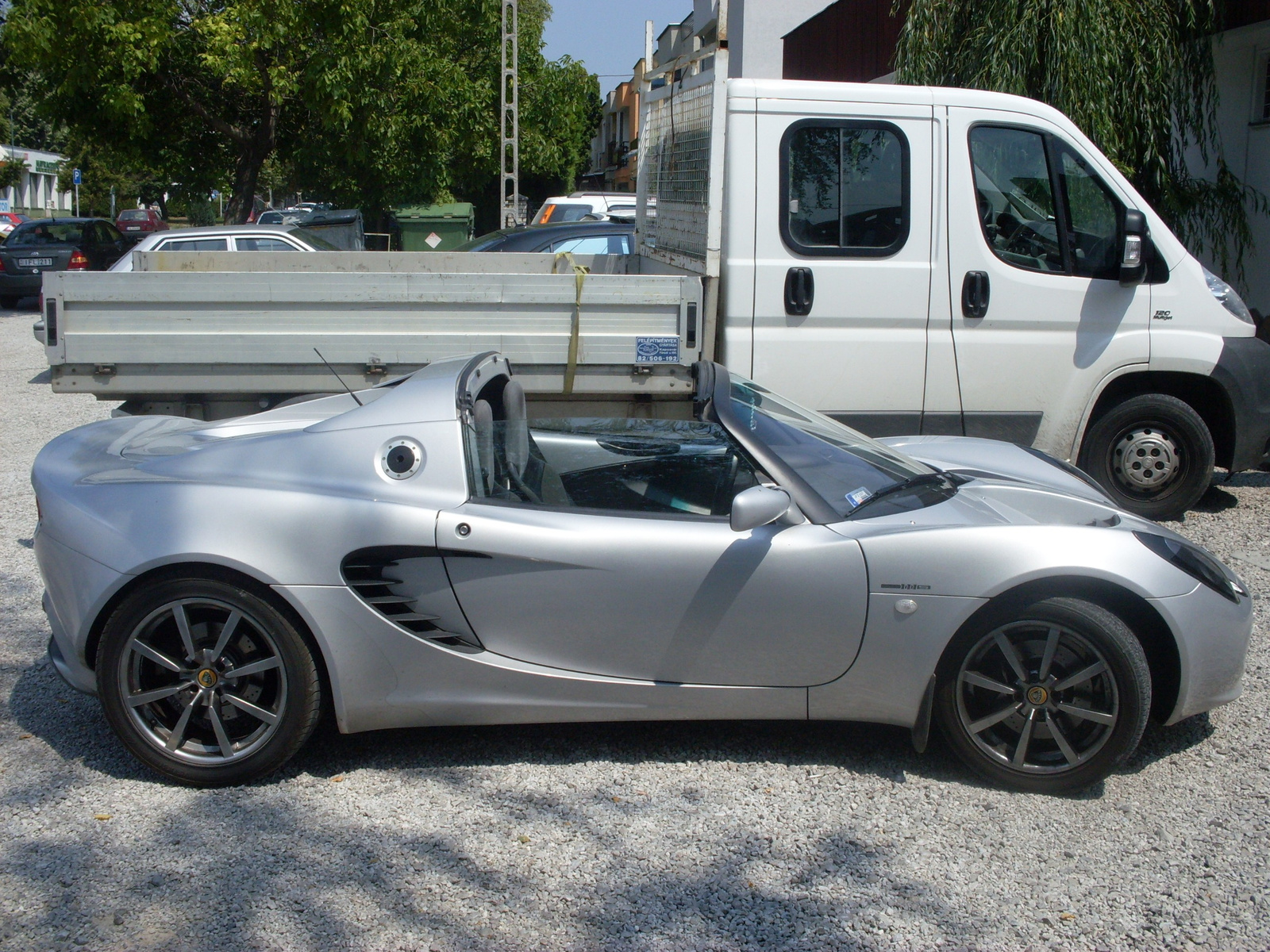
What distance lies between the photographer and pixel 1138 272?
631 centimetres

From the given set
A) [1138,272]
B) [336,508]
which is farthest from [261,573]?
[1138,272]

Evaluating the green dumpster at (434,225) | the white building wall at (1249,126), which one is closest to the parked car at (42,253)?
the green dumpster at (434,225)

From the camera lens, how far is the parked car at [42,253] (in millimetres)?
19656

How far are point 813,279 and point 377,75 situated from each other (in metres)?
13.8

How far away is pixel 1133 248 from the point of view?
626 cm

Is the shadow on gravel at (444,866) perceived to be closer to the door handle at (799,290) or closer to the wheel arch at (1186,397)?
the door handle at (799,290)

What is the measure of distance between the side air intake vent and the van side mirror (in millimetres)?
4565

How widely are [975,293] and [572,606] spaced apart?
364 centimetres

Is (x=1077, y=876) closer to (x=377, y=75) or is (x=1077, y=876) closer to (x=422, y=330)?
(x=422, y=330)

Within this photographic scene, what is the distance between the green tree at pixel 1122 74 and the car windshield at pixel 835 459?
6483 millimetres

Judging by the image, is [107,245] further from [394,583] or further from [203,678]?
[394,583]

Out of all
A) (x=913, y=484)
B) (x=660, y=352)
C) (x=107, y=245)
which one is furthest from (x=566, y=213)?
(x=913, y=484)

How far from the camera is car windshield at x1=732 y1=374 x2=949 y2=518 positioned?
365 centimetres

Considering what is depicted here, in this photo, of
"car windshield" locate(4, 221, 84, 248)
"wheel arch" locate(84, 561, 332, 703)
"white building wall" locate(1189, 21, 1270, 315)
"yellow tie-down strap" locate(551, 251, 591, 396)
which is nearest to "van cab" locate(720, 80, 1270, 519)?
"yellow tie-down strap" locate(551, 251, 591, 396)
